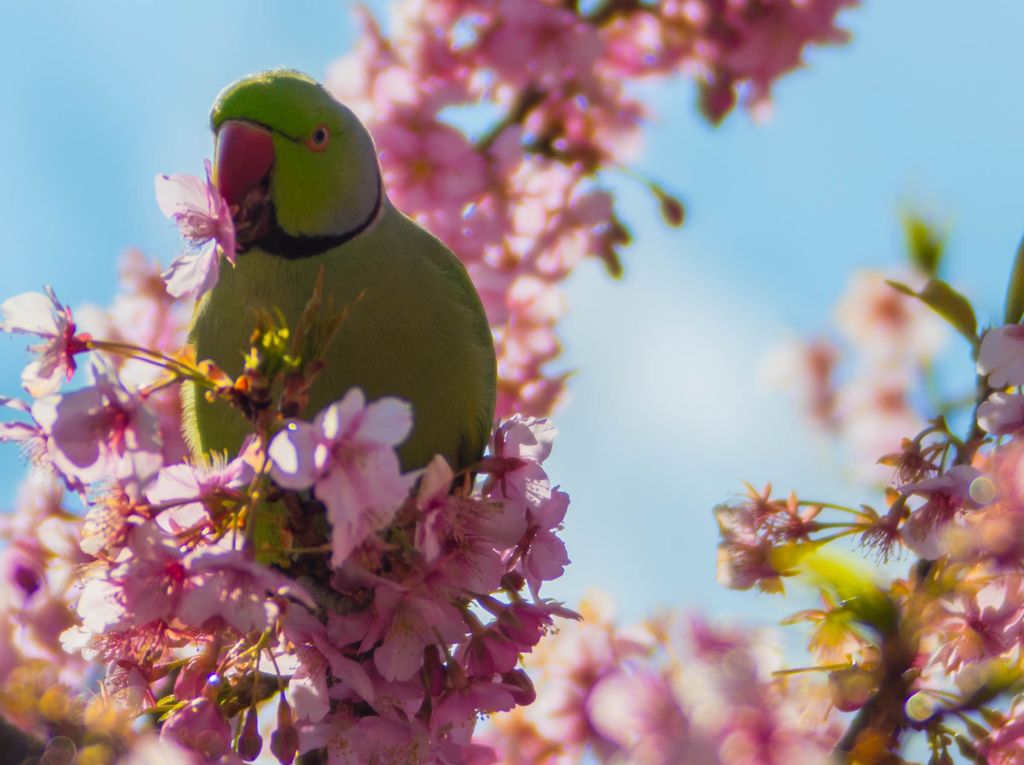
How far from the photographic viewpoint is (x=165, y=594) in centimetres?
148

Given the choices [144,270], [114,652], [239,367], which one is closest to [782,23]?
[144,270]

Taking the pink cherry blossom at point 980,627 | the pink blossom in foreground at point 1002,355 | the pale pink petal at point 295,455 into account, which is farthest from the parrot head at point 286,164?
the pink cherry blossom at point 980,627

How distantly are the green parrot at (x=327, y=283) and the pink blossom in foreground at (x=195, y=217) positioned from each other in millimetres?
475

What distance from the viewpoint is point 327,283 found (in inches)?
87.9

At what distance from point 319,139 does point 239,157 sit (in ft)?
0.64

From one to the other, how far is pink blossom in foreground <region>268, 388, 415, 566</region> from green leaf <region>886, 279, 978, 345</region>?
101 cm

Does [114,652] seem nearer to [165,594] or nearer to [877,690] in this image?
[165,594]

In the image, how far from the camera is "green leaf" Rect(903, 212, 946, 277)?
1.92 meters

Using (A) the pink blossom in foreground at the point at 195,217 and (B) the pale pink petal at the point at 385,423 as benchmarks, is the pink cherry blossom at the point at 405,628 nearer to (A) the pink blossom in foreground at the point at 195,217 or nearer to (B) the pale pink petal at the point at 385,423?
(B) the pale pink petal at the point at 385,423

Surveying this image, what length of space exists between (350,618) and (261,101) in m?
1.09

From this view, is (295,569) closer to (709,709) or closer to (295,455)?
(295,455)

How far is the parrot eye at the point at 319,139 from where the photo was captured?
229cm

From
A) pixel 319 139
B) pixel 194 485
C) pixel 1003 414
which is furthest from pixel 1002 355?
pixel 319 139

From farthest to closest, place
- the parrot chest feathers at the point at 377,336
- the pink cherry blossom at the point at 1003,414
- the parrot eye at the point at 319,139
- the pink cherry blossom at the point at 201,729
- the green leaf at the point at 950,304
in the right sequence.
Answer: the parrot eye at the point at 319,139 < the parrot chest feathers at the point at 377,336 < the green leaf at the point at 950,304 < the pink cherry blossom at the point at 1003,414 < the pink cherry blossom at the point at 201,729
